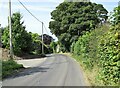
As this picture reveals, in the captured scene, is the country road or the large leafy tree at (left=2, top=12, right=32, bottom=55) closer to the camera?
the country road

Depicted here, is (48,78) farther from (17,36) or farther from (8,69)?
(17,36)

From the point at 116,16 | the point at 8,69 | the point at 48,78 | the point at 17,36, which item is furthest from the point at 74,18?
the point at 116,16

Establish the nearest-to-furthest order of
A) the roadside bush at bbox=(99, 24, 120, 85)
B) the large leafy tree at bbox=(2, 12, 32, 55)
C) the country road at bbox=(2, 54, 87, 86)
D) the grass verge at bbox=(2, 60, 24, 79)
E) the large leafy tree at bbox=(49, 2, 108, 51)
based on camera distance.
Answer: the roadside bush at bbox=(99, 24, 120, 85) → the country road at bbox=(2, 54, 87, 86) → the grass verge at bbox=(2, 60, 24, 79) → the large leafy tree at bbox=(2, 12, 32, 55) → the large leafy tree at bbox=(49, 2, 108, 51)

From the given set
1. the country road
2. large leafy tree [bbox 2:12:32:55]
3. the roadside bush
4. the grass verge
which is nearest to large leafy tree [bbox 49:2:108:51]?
large leafy tree [bbox 2:12:32:55]

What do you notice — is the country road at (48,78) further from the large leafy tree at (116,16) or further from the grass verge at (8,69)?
the large leafy tree at (116,16)

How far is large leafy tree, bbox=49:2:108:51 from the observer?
179 ft

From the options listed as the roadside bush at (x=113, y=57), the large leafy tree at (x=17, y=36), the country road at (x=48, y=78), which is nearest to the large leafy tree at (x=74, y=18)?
the large leafy tree at (x=17, y=36)

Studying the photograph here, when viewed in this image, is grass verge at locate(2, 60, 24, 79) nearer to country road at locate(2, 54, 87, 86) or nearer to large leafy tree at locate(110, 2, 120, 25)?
country road at locate(2, 54, 87, 86)

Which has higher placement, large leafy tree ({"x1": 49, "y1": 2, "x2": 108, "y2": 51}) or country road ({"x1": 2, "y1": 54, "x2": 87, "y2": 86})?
large leafy tree ({"x1": 49, "y1": 2, "x2": 108, "y2": 51})

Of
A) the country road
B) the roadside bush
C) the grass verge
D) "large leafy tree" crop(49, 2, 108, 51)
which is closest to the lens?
the roadside bush

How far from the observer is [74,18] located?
57219 millimetres

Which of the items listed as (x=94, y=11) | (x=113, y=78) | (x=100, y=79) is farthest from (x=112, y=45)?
(x=94, y=11)

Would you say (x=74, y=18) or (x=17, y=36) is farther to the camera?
(x=74, y=18)

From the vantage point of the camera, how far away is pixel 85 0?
5712 centimetres
